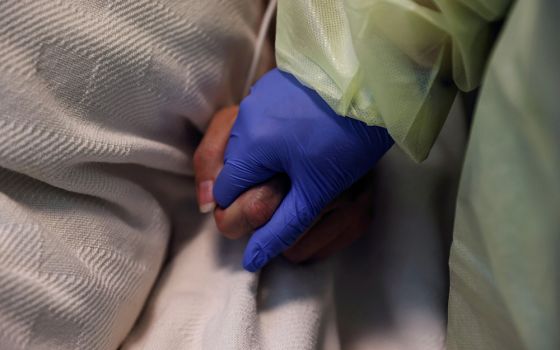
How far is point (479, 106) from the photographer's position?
0.98 ft

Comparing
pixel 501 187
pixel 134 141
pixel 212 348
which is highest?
pixel 501 187

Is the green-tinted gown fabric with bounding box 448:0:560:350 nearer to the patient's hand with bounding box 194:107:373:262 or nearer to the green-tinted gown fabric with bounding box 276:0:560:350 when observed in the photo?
the green-tinted gown fabric with bounding box 276:0:560:350

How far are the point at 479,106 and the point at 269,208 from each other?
0.23 meters

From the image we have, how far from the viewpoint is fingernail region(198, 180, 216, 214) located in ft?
1.66

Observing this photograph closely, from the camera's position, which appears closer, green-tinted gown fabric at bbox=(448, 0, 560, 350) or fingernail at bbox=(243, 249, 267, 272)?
green-tinted gown fabric at bbox=(448, 0, 560, 350)

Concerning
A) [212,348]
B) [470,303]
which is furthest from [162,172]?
[470,303]

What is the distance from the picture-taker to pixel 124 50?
1.42ft

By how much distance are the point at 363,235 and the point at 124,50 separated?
12.0 inches

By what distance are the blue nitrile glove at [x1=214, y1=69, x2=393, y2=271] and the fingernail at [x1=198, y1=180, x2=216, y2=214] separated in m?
0.01

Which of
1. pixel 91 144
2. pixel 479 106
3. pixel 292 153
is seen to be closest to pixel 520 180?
pixel 479 106

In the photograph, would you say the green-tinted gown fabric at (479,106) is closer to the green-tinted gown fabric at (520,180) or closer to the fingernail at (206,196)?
the green-tinted gown fabric at (520,180)

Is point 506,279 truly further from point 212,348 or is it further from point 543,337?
point 212,348

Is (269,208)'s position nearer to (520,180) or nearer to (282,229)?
(282,229)

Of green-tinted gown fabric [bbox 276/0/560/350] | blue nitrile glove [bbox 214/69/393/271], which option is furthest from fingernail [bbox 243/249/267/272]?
green-tinted gown fabric [bbox 276/0/560/350]
